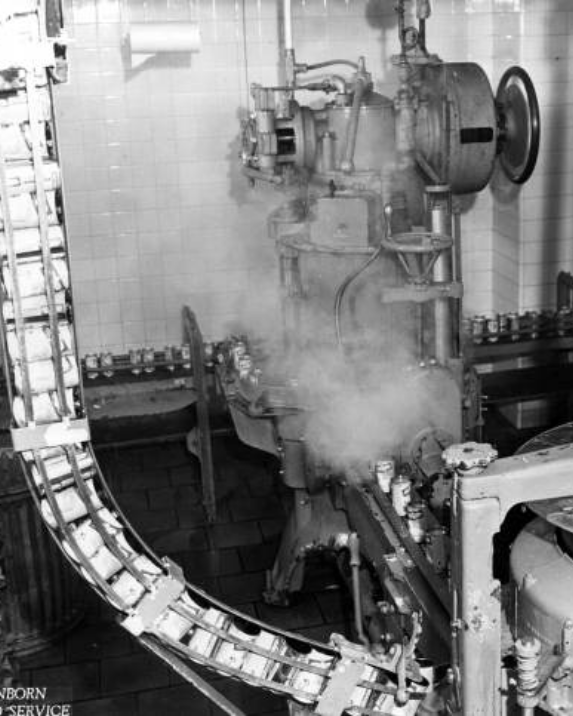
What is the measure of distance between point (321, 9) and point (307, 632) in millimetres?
3798

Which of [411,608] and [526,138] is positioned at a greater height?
[526,138]

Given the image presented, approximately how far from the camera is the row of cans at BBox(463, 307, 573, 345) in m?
6.27

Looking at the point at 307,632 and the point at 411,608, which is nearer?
the point at 411,608

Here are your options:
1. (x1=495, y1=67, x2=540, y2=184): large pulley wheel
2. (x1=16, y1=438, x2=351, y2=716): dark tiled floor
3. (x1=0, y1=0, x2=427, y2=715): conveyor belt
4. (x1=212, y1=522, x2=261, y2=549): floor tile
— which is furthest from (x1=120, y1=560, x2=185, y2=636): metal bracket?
(x1=495, y1=67, x2=540, y2=184): large pulley wheel

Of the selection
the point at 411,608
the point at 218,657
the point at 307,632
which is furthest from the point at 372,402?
the point at 218,657

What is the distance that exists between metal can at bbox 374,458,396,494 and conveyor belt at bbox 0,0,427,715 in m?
0.98

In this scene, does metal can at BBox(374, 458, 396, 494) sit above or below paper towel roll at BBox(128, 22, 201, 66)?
below

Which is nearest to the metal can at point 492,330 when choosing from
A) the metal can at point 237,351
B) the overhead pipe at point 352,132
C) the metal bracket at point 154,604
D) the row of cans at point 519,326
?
the row of cans at point 519,326

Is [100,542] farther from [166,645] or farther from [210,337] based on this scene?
[210,337]

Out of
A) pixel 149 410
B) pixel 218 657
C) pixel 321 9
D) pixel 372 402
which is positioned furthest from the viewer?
pixel 321 9

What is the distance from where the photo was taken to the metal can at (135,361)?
6070mm

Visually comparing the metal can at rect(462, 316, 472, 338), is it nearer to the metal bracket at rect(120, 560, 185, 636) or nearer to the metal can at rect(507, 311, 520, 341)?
the metal can at rect(507, 311, 520, 341)

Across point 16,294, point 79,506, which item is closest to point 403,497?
point 79,506

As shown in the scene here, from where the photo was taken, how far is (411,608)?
118 inches
